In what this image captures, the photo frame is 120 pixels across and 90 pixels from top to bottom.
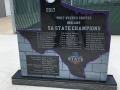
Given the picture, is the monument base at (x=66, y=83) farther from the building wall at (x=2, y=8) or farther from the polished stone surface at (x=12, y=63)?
the building wall at (x=2, y=8)

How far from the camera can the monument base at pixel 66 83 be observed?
2305 millimetres

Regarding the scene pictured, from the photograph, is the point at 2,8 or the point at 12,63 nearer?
the point at 12,63

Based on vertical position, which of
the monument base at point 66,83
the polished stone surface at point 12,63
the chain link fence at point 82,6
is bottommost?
the polished stone surface at point 12,63

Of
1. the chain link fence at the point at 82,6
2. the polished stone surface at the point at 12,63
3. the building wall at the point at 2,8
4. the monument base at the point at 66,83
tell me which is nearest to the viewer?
the monument base at the point at 66,83

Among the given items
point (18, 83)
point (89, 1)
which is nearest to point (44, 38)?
point (18, 83)

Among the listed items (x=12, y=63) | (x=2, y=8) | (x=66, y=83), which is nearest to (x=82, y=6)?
(x=12, y=63)

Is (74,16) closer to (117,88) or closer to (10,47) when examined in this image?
(117,88)

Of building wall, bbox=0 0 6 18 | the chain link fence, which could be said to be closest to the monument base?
the chain link fence

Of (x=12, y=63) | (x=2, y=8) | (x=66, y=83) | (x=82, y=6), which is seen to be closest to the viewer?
(x=66, y=83)

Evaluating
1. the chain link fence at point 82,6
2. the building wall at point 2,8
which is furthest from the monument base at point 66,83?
the building wall at point 2,8

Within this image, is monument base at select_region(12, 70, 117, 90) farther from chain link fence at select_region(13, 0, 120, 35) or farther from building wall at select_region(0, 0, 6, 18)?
building wall at select_region(0, 0, 6, 18)

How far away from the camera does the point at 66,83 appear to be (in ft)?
7.93

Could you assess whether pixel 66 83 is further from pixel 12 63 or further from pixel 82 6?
pixel 82 6

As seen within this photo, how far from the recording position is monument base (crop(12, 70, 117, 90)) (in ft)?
7.56
